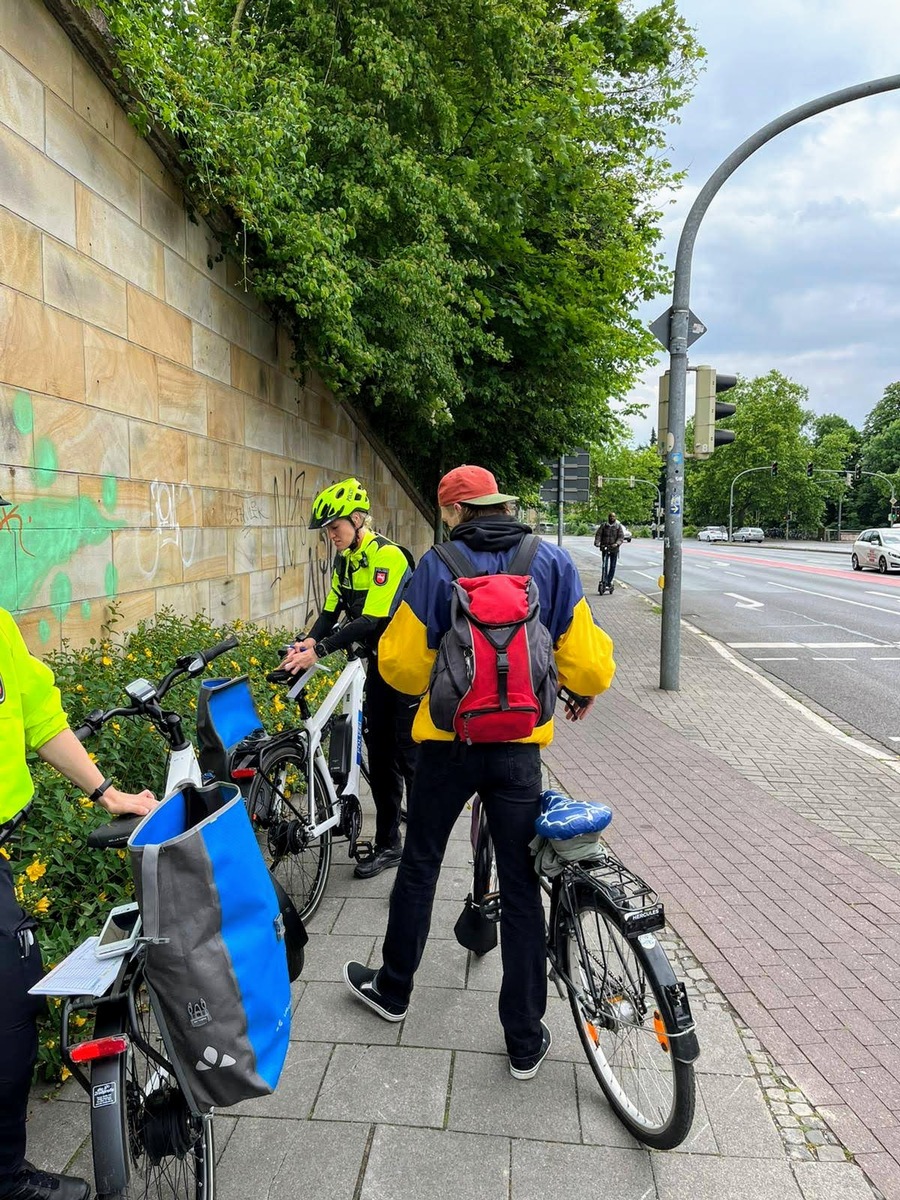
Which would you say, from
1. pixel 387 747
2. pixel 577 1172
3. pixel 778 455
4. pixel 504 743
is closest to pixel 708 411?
pixel 387 747

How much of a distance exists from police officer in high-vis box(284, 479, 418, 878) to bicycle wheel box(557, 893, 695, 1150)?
1.39 m

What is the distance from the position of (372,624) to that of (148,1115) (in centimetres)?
218

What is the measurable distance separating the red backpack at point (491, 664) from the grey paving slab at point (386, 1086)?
43.9 inches

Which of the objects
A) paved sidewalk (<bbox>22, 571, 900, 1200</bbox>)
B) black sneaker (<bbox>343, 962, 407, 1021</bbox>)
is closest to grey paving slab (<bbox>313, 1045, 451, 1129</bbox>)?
paved sidewalk (<bbox>22, 571, 900, 1200</bbox>)

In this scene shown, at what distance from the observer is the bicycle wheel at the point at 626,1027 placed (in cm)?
212

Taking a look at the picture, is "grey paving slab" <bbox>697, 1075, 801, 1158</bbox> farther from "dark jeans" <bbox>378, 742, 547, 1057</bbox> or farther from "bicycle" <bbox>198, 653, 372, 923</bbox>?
"bicycle" <bbox>198, 653, 372, 923</bbox>

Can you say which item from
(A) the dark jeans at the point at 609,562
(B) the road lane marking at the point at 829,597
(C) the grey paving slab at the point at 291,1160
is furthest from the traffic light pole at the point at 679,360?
(A) the dark jeans at the point at 609,562

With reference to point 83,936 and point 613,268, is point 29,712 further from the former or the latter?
point 613,268

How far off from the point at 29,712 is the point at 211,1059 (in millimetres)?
861

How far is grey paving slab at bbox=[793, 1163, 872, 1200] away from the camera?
2.10 metres

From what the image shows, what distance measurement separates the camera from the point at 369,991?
111 inches

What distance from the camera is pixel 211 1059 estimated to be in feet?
5.29

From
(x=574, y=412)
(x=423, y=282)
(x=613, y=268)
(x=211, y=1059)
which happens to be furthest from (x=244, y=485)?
(x=574, y=412)

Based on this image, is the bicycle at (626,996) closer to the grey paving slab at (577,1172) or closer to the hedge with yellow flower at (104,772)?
the grey paving slab at (577,1172)
